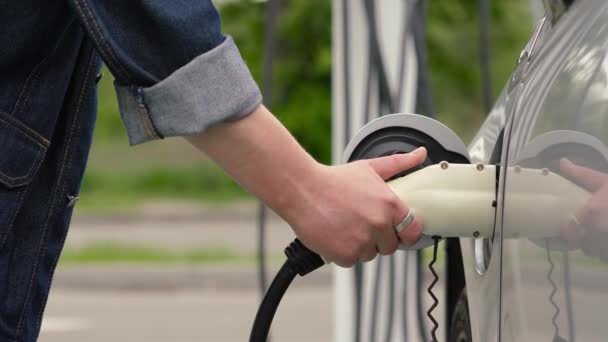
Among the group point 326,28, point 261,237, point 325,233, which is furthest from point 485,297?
point 326,28

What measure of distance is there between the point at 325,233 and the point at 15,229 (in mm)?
374

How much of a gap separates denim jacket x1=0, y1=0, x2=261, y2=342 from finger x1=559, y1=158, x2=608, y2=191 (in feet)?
1.16

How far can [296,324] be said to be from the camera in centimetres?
830

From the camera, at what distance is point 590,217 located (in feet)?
3.81

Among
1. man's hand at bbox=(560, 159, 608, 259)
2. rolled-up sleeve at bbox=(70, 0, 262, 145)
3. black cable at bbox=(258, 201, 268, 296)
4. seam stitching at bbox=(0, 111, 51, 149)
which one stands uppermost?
black cable at bbox=(258, 201, 268, 296)

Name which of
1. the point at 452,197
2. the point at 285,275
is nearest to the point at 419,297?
the point at 285,275

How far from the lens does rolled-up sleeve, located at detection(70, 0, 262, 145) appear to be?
52.4 inches

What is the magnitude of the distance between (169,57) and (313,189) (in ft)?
0.74

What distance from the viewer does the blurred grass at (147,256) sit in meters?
10.8

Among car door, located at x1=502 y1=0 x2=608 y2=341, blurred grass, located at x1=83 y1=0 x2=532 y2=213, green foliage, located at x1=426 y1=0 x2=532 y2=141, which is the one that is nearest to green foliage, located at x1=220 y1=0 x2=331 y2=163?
blurred grass, located at x1=83 y1=0 x2=532 y2=213

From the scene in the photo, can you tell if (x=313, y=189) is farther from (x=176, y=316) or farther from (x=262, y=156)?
(x=176, y=316)

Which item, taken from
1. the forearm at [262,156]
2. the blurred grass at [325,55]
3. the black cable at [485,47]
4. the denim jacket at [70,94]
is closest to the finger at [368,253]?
the forearm at [262,156]

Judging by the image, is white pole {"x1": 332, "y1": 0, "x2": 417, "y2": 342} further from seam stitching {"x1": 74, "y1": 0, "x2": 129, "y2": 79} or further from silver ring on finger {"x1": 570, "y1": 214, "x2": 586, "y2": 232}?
silver ring on finger {"x1": 570, "y1": 214, "x2": 586, "y2": 232}

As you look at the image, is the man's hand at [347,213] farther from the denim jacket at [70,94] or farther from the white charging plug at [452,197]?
the denim jacket at [70,94]
